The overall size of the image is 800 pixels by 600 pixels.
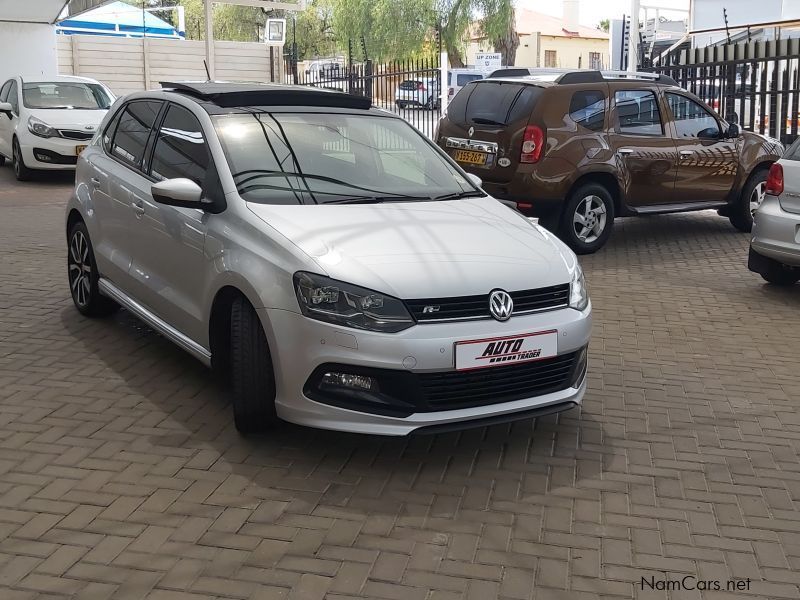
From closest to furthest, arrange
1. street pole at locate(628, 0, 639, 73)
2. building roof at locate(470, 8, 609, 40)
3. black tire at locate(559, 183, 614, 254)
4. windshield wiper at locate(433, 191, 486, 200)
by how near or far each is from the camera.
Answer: windshield wiper at locate(433, 191, 486, 200) → black tire at locate(559, 183, 614, 254) → street pole at locate(628, 0, 639, 73) → building roof at locate(470, 8, 609, 40)

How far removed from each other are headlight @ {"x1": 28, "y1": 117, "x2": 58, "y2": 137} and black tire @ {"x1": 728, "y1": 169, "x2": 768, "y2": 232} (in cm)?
1031

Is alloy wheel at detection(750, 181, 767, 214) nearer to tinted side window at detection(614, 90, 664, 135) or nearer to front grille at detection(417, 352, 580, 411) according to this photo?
tinted side window at detection(614, 90, 664, 135)

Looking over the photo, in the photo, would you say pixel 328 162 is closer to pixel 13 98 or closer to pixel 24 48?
pixel 13 98

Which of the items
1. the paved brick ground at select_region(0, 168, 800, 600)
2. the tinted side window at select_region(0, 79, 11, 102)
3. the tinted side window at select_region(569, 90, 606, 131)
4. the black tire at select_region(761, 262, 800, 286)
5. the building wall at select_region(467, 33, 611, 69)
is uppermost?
the building wall at select_region(467, 33, 611, 69)

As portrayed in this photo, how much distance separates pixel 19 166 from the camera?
650 inches

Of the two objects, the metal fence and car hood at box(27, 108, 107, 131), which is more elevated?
the metal fence

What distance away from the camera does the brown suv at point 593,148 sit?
388 inches

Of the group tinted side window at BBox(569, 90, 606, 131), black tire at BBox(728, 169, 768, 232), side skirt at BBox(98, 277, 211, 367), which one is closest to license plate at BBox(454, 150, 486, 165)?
tinted side window at BBox(569, 90, 606, 131)

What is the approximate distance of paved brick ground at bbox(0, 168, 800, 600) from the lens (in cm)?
362

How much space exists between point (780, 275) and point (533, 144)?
104 inches

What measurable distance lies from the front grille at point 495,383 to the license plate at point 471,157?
5.60 meters

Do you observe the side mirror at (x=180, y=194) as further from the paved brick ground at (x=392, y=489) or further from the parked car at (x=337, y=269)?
the paved brick ground at (x=392, y=489)

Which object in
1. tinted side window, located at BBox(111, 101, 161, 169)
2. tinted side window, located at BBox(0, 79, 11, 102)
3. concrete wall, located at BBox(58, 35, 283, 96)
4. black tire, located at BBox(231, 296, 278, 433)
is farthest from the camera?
concrete wall, located at BBox(58, 35, 283, 96)

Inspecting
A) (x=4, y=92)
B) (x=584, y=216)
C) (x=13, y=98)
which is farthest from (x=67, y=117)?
(x=584, y=216)
